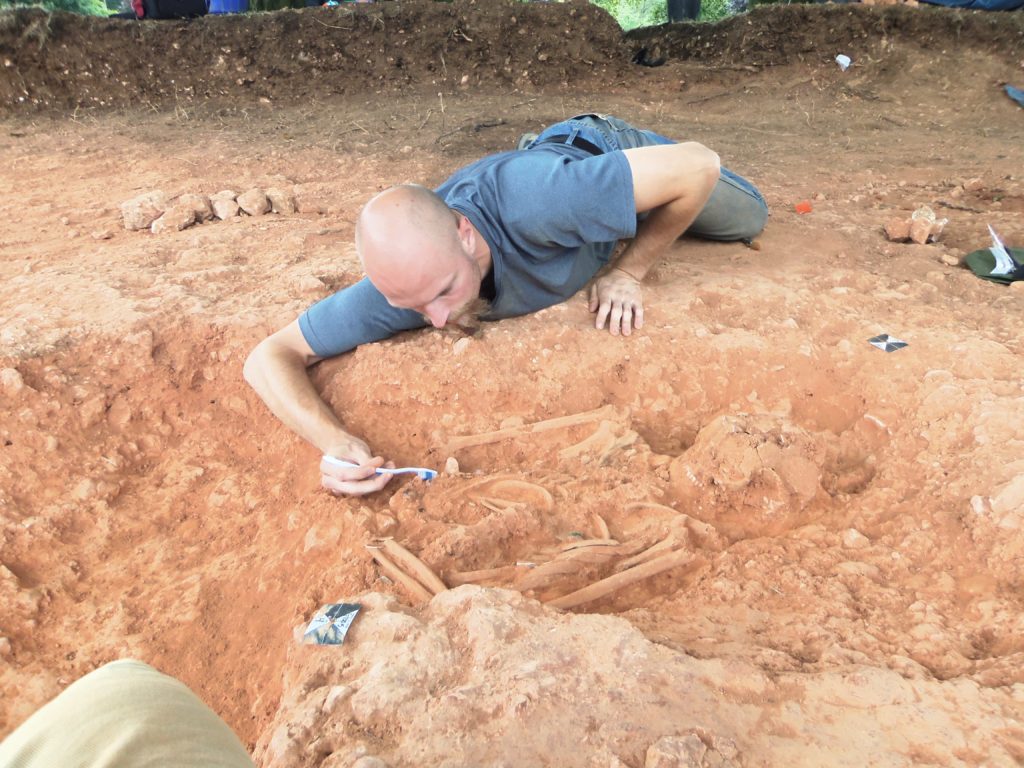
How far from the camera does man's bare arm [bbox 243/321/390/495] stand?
6.64 feet

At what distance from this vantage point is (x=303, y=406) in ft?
7.16

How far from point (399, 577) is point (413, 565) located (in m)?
A: 0.05

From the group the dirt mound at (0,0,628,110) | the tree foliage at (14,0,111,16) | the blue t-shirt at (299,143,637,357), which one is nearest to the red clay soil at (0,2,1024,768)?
the blue t-shirt at (299,143,637,357)

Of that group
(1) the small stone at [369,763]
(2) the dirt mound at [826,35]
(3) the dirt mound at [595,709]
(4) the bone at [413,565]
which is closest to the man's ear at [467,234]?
(4) the bone at [413,565]

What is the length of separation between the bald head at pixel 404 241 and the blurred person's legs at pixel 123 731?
4.06 ft

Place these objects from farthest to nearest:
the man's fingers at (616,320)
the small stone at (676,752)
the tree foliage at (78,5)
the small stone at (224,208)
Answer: the tree foliage at (78,5) < the small stone at (224,208) < the man's fingers at (616,320) < the small stone at (676,752)

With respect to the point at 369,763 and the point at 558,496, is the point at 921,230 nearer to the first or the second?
the point at 558,496

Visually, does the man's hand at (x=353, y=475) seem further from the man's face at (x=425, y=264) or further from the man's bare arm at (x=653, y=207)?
the man's bare arm at (x=653, y=207)

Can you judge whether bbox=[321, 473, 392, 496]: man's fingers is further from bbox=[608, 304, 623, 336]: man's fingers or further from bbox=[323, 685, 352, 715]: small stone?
bbox=[608, 304, 623, 336]: man's fingers

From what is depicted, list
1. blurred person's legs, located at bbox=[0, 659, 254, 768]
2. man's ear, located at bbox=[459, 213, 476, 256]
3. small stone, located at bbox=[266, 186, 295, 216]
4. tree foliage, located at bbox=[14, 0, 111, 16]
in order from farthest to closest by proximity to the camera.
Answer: tree foliage, located at bbox=[14, 0, 111, 16] < small stone, located at bbox=[266, 186, 295, 216] < man's ear, located at bbox=[459, 213, 476, 256] < blurred person's legs, located at bbox=[0, 659, 254, 768]

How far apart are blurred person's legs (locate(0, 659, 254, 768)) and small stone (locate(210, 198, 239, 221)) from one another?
10.4 feet

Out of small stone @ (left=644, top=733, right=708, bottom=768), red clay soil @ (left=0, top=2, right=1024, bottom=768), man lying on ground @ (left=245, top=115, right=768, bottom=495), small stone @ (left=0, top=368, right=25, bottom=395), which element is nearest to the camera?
small stone @ (left=644, top=733, right=708, bottom=768)

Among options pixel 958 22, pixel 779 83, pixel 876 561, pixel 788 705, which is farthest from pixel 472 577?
pixel 958 22

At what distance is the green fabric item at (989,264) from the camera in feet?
8.79
